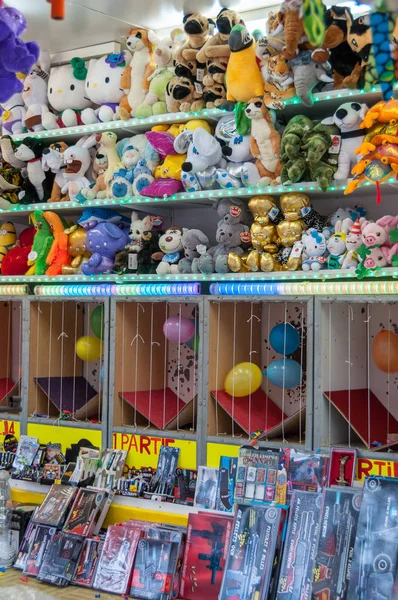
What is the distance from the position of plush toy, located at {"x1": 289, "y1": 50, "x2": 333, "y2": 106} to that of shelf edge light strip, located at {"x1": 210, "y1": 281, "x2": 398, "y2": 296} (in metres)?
0.78

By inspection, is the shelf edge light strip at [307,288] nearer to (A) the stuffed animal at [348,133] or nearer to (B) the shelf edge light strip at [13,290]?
(A) the stuffed animal at [348,133]

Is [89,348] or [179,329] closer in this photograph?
[179,329]

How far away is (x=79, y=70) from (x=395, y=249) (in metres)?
2.01

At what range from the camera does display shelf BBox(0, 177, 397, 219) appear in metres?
3.56

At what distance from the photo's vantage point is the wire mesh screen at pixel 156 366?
400cm

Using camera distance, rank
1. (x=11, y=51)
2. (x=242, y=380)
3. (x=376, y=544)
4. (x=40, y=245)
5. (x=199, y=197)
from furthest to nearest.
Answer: (x=40, y=245) < (x=199, y=197) < (x=242, y=380) < (x=376, y=544) < (x=11, y=51)

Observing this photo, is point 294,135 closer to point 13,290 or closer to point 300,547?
point 300,547

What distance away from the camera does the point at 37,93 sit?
4559 mm

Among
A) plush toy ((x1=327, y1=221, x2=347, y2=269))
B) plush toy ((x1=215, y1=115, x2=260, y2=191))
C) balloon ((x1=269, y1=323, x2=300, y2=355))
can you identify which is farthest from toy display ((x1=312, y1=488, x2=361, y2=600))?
plush toy ((x1=215, y1=115, x2=260, y2=191))

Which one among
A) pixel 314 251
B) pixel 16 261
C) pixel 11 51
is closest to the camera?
pixel 11 51

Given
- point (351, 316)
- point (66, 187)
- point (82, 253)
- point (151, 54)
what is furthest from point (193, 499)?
point (151, 54)

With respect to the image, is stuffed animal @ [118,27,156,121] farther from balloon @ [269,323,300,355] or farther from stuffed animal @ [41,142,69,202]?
balloon @ [269,323,300,355]

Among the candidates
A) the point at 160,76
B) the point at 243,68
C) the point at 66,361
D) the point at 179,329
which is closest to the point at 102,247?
the point at 179,329

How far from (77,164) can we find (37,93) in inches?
20.4
